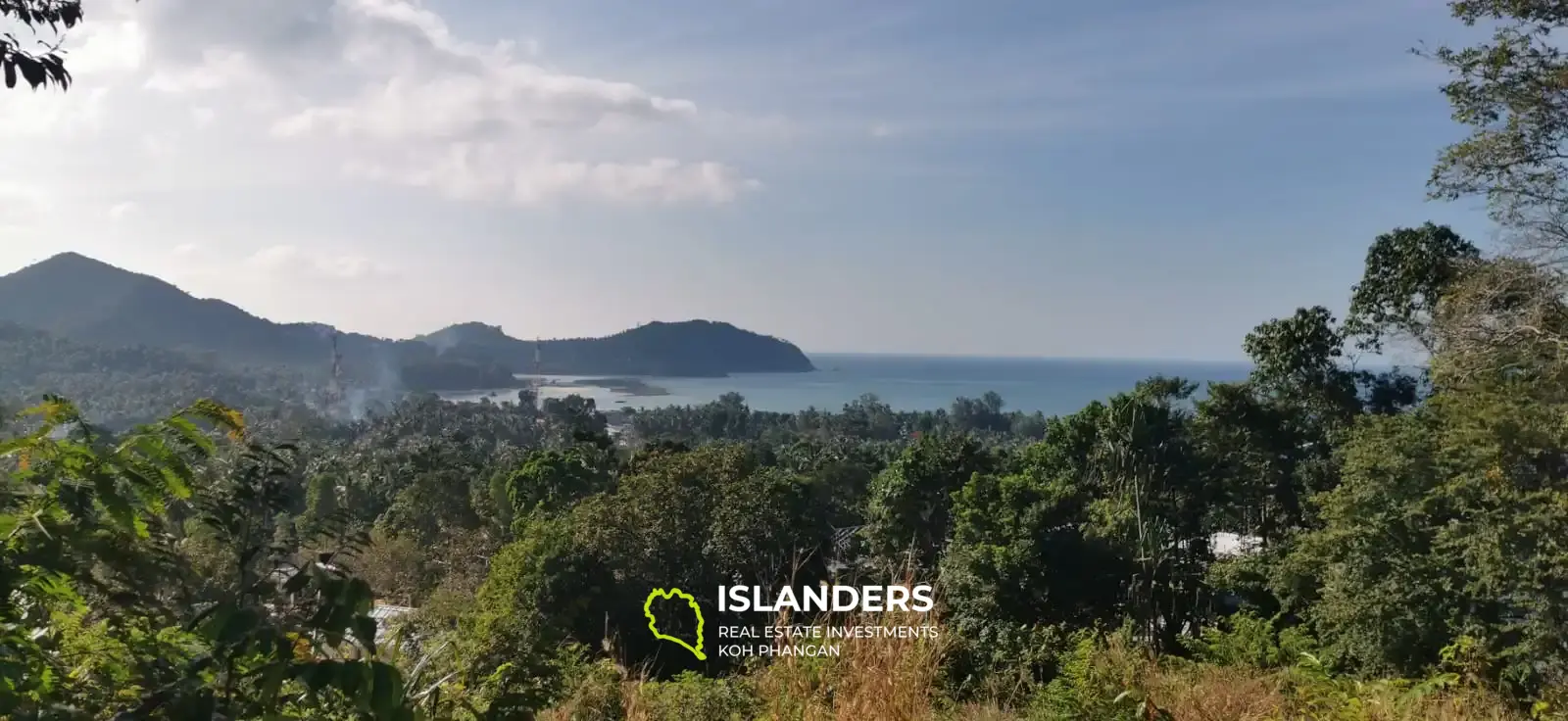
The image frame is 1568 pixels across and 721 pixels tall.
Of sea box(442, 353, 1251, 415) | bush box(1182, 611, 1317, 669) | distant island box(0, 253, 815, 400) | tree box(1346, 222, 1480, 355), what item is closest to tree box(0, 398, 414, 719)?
bush box(1182, 611, 1317, 669)

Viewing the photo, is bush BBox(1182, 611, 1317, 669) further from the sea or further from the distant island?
the distant island

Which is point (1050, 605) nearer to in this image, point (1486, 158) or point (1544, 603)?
point (1544, 603)

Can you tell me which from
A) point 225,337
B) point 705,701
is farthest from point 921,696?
point 225,337

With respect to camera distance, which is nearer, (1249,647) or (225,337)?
(1249,647)

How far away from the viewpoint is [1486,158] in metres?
6.72

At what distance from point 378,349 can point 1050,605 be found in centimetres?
10517

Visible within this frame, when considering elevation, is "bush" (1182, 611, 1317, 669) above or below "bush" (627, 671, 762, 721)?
below

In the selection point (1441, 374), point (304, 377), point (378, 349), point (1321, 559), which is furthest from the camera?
point (378, 349)

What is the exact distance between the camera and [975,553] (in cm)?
1090

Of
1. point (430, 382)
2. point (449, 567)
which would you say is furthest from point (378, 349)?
point (449, 567)

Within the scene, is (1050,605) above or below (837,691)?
below

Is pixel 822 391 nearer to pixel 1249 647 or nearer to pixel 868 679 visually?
pixel 1249 647

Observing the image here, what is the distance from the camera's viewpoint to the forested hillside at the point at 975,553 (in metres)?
1.01

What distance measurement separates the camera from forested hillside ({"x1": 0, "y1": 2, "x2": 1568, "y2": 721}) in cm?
101
